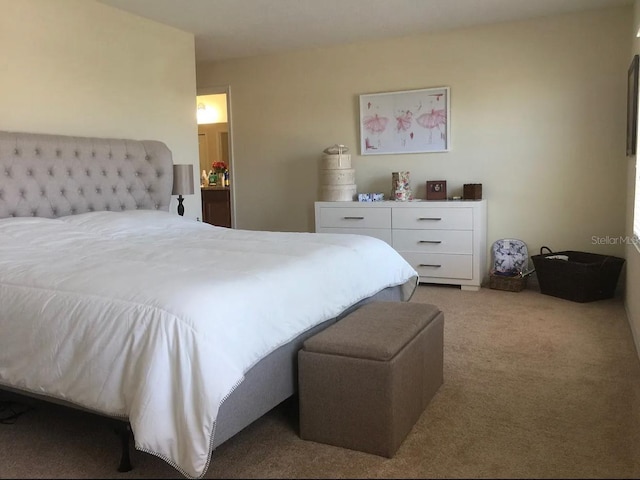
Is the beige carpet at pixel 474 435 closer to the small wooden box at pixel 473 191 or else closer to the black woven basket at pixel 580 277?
the black woven basket at pixel 580 277

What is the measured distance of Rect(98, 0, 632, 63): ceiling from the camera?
400 cm

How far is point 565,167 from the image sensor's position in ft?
14.9

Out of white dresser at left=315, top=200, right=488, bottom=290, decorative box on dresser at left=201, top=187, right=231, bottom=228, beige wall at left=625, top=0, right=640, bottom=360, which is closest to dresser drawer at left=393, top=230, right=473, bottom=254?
white dresser at left=315, top=200, right=488, bottom=290

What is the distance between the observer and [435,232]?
184 inches

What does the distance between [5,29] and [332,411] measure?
114 inches

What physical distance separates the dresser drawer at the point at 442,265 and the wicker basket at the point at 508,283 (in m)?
0.20

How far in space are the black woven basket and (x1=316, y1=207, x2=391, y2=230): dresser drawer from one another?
128 cm

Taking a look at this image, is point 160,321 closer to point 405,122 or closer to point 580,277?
point 580,277

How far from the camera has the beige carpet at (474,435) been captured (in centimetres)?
190

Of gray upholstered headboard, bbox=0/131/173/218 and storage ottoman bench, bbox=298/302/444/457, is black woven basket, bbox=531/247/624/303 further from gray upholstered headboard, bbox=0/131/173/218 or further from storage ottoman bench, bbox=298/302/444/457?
gray upholstered headboard, bbox=0/131/173/218

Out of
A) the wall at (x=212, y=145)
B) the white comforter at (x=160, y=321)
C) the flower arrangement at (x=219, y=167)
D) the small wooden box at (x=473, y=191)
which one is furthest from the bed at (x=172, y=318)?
the wall at (x=212, y=145)

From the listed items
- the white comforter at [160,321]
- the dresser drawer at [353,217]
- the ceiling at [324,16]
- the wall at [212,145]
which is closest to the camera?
the white comforter at [160,321]

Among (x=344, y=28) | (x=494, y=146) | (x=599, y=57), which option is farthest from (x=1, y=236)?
(x=599, y=57)

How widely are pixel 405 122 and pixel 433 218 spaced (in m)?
0.97
